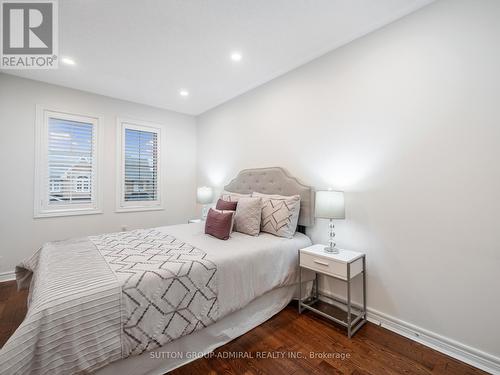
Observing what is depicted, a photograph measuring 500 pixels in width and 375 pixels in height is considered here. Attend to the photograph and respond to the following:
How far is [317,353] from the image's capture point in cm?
168

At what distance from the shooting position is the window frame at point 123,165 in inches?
149

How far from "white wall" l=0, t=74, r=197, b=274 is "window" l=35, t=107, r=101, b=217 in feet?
0.32

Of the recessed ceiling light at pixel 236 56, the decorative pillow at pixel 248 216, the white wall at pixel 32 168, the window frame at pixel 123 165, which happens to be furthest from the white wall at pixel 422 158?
the white wall at pixel 32 168

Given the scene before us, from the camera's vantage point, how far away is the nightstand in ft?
6.17

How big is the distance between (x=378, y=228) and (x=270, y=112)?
1.97 metres

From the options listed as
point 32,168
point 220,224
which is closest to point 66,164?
point 32,168

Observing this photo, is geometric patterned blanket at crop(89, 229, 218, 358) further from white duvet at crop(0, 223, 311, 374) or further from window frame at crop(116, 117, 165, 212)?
window frame at crop(116, 117, 165, 212)

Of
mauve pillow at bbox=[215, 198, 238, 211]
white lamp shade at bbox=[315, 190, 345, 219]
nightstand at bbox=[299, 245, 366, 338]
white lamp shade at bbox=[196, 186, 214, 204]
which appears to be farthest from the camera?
white lamp shade at bbox=[196, 186, 214, 204]

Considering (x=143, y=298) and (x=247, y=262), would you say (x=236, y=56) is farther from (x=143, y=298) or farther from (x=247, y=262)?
(x=143, y=298)

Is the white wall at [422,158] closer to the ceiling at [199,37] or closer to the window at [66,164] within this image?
the ceiling at [199,37]

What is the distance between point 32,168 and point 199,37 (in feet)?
9.45

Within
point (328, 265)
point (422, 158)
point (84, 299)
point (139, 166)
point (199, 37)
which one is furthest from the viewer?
point (139, 166)

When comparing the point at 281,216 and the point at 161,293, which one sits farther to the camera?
the point at 281,216

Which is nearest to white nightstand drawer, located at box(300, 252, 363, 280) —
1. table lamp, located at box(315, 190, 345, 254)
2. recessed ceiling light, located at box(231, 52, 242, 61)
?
table lamp, located at box(315, 190, 345, 254)
